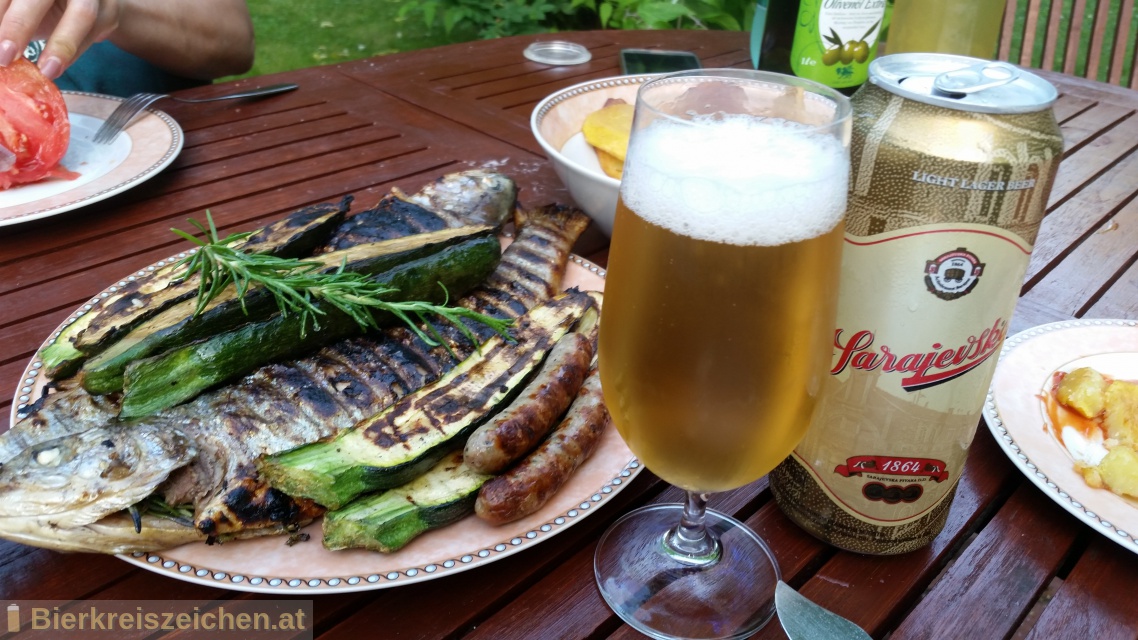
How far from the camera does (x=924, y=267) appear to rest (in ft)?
2.76

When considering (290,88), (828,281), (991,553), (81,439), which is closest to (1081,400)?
(991,553)

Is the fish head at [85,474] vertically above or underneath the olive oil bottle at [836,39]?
underneath

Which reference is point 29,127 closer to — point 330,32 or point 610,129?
point 610,129

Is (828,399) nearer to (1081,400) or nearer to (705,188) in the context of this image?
(705,188)

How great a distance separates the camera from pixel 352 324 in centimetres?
128

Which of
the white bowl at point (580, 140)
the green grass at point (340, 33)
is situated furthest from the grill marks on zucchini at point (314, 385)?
the green grass at point (340, 33)

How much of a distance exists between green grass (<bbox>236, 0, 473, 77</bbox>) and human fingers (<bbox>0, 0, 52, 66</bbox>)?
4214mm

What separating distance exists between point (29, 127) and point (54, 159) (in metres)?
0.10

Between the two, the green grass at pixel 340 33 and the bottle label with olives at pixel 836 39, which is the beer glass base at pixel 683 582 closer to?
the bottle label with olives at pixel 836 39

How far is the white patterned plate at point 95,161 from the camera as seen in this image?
1785 millimetres

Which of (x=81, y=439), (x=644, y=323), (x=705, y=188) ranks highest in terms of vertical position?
(x=705, y=188)

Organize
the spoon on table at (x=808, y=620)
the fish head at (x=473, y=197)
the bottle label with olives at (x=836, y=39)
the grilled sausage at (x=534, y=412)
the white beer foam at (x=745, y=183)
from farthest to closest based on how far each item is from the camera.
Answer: the bottle label with olives at (x=836, y=39)
the fish head at (x=473, y=197)
the grilled sausage at (x=534, y=412)
the spoon on table at (x=808, y=620)
the white beer foam at (x=745, y=183)

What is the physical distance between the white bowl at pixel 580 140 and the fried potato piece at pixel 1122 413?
0.92 meters

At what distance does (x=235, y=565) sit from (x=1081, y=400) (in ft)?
4.15
